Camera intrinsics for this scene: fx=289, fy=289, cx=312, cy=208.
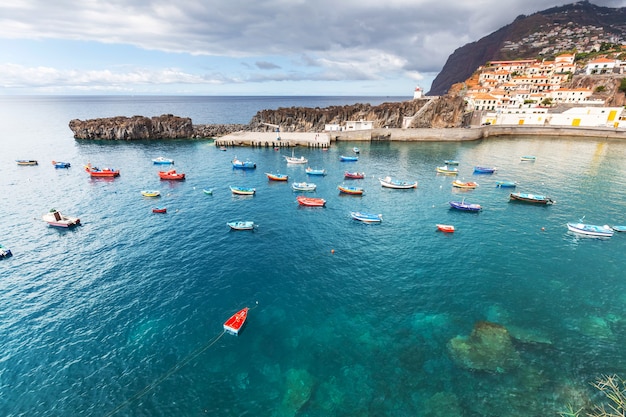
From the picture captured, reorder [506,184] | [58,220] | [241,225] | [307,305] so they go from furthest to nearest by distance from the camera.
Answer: [506,184] → [241,225] → [58,220] → [307,305]

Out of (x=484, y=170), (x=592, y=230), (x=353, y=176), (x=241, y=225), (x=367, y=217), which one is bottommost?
(x=241, y=225)

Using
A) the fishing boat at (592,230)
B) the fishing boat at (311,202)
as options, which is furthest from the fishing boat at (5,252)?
the fishing boat at (592,230)

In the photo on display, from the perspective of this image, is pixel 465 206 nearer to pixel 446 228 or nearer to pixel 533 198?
pixel 446 228

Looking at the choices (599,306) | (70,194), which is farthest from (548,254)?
(70,194)

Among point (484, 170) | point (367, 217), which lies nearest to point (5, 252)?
point (367, 217)

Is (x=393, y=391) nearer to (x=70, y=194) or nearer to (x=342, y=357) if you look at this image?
(x=342, y=357)

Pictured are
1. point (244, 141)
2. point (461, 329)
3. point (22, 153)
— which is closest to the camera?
point (461, 329)

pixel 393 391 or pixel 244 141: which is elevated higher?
pixel 244 141
